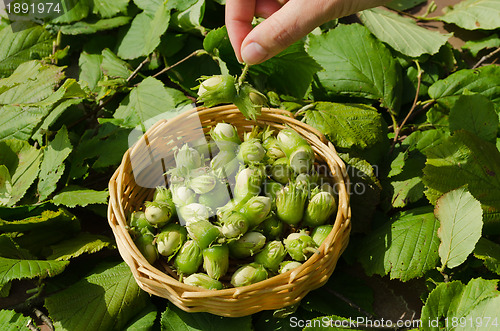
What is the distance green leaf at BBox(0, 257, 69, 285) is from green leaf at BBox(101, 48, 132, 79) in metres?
0.80

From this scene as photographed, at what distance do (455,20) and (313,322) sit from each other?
1.50 metres

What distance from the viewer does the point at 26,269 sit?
121 cm

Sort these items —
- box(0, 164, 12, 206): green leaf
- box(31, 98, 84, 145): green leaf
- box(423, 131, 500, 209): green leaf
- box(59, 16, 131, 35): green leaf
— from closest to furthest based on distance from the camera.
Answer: box(423, 131, 500, 209): green leaf < box(0, 164, 12, 206): green leaf < box(31, 98, 84, 145): green leaf < box(59, 16, 131, 35): green leaf

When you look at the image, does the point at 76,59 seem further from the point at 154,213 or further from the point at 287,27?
the point at 287,27

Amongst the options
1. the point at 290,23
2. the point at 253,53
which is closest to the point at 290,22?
the point at 290,23

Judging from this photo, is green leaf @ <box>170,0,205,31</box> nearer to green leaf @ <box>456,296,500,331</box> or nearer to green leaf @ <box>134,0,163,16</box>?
green leaf @ <box>134,0,163,16</box>

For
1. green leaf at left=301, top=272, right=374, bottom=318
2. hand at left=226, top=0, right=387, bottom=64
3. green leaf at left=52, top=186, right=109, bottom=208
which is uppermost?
hand at left=226, top=0, right=387, bottom=64

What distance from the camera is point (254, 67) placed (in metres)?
1.62

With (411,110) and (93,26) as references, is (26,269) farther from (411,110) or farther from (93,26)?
(411,110)

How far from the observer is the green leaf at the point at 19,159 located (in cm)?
150

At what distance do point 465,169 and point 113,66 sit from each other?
130 cm

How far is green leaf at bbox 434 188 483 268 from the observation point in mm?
1204

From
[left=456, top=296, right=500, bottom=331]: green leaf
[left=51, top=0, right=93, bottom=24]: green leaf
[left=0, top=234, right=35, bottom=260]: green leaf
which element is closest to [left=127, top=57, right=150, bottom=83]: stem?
[left=51, top=0, right=93, bottom=24]: green leaf

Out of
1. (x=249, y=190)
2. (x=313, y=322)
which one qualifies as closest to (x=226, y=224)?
(x=249, y=190)
